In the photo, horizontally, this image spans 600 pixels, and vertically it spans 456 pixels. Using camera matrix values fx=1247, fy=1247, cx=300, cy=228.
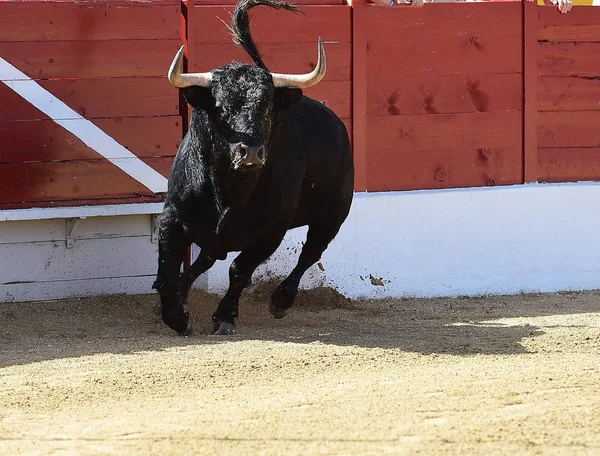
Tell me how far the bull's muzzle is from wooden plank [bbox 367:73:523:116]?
265 centimetres

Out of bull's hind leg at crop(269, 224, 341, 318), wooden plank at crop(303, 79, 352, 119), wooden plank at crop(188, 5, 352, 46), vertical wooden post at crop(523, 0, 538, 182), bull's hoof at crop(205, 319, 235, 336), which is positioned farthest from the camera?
vertical wooden post at crop(523, 0, 538, 182)

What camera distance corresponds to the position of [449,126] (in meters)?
8.97

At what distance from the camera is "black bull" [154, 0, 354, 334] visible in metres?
6.41

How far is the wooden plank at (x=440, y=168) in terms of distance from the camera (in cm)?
880

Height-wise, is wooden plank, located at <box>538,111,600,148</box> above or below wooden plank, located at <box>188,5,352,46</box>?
below

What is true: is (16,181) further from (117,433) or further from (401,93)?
(117,433)

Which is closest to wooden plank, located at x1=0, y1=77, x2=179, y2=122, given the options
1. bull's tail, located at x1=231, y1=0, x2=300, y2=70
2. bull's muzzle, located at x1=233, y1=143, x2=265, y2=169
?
bull's tail, located at x1=231, y1=0, x2=300, y2=70

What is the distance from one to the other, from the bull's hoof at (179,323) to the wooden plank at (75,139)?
152 centimetres

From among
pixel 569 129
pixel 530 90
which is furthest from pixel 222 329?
pixel 569 129

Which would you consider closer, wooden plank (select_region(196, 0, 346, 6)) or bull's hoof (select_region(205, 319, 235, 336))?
bull's hoof (select_region(205, 319, 235, 336))

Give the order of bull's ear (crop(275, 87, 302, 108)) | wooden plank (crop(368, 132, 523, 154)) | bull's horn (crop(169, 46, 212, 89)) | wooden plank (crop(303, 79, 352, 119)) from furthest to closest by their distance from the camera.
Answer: wooden plank (crop(368, 132, 523, 154))
wooden plank (crop(303, 79, 352, 119))
bull's ear (crop(275, 87, 302, 108))
bull's horn (crop(169, 46, 212, 89))

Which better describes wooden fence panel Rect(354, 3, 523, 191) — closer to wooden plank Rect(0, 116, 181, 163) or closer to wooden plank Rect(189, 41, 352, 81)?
wooden plank Rect(189, 41, 352, 81)

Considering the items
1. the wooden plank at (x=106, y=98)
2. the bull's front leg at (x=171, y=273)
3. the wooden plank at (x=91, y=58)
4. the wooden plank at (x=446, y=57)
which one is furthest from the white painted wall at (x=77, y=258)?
the wooden plank at (x=446, y=57)

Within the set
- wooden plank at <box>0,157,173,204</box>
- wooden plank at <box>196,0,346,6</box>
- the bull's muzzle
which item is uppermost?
wooden plank at <box>196,0,346,6</box>
